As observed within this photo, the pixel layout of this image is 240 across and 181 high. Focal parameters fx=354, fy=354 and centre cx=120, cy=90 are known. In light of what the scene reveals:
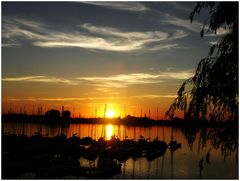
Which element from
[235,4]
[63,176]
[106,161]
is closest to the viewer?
[235,4]

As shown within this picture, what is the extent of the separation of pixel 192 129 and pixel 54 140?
150ft

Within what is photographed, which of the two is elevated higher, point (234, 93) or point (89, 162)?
point (234, 93)

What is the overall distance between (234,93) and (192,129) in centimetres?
116

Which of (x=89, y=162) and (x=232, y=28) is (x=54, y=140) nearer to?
(x=89, y=162)

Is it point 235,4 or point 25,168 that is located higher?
point 235,4

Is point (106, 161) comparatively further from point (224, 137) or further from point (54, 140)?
point (224, 137)

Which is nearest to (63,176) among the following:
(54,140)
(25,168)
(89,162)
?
(25,168)

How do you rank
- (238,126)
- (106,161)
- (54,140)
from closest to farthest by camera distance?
1. (238,126)
2. (106,161)
3. (54,140)

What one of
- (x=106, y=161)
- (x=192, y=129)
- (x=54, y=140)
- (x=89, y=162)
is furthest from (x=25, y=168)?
(x=192, y=129)

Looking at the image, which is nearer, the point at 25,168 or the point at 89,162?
the point at 25,168

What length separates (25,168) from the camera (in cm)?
3180

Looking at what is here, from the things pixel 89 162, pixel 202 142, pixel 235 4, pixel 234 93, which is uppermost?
pixel 235 4

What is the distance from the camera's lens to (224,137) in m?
6.61

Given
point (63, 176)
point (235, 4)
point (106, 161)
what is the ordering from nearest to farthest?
point (235, 4) → point (63, 176) → point (106, 161)
